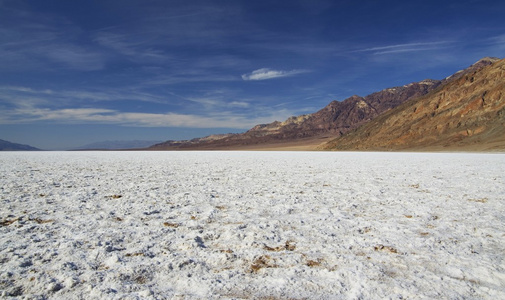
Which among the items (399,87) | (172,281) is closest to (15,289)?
(172,281)

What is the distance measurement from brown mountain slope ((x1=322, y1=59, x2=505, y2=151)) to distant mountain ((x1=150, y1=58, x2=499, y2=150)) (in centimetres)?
6026

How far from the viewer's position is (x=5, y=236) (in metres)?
3.62

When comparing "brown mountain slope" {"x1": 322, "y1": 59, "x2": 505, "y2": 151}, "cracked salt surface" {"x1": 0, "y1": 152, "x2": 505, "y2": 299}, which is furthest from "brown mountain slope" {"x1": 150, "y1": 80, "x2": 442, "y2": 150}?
"cracked salt surface" {"x1": 0, "y1": 152, "x2": 505, "y2": 299}

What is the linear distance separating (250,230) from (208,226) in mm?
594

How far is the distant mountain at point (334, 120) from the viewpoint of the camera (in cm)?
13575

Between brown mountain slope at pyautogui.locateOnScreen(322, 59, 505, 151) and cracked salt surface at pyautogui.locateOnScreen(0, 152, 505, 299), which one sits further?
brown mountain slope at pyautogui.locateOnScreen(322, 59, 505, 151)

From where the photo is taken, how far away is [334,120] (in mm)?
158125

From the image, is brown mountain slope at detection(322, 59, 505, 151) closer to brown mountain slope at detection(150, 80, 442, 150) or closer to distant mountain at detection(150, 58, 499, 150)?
distant mountain at detection(150, 58, 499, 150)

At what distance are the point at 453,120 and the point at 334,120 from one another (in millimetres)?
108827

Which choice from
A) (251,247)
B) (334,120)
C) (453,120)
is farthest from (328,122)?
(251,247)

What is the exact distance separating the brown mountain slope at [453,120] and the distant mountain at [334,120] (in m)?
60.3

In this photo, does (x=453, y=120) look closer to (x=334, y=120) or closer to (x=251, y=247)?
(x=251, y=247)

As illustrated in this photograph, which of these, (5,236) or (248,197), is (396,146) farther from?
(5,236)

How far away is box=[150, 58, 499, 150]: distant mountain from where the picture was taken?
13575cm
